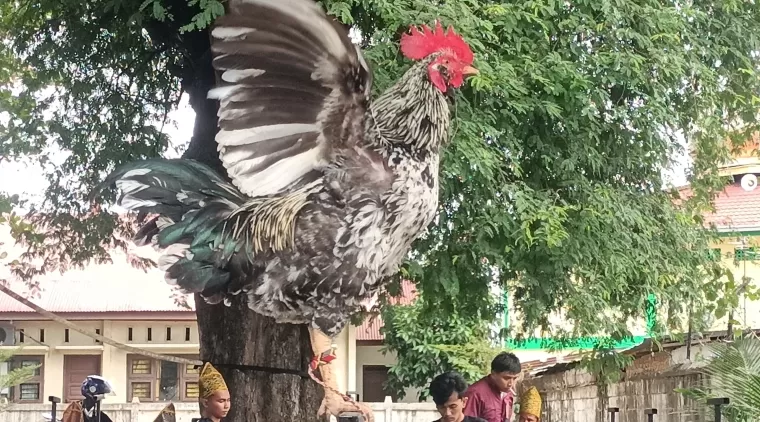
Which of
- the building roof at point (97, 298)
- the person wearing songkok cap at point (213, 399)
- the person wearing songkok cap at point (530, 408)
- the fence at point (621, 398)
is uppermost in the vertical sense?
the building roof at point (97, 298)

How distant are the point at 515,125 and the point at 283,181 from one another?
3.81ft

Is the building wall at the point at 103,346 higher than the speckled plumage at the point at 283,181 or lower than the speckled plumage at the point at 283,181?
lower

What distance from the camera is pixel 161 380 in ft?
15.2

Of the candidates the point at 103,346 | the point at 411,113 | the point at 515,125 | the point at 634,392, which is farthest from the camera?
the point at 634,392

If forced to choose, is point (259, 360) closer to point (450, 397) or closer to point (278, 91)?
point (450, 397)

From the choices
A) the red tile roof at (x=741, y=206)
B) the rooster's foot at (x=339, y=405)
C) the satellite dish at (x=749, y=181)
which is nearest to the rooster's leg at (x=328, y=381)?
the rooster's foot at (x=339, y=405)

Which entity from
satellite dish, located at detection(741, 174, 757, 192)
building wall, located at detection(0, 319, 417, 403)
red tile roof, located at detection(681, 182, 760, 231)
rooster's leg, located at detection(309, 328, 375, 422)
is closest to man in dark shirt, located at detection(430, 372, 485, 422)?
rooster's leg, located at detection(309, 328, 375, 422)

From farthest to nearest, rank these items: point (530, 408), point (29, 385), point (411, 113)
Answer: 1. point (29, 385)
2. point (530, 408)
3. point (411, 113)

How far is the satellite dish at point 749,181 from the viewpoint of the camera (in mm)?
8820

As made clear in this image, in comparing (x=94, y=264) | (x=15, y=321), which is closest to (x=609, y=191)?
(x=94, y=264)

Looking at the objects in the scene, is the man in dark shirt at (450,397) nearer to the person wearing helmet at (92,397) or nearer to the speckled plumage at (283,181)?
the speckled plumage at (283,181)

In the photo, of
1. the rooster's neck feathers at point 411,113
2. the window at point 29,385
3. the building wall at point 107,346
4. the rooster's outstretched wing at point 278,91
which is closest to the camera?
the rooster's outstretched wing at point 278,91

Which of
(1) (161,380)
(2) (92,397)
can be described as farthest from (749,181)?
(2) (92,397)

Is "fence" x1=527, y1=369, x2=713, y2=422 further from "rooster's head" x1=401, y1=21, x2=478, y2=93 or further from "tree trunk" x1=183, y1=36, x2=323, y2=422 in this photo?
"rooster's head" x1=401, y1=21, x2=478, y2=93
